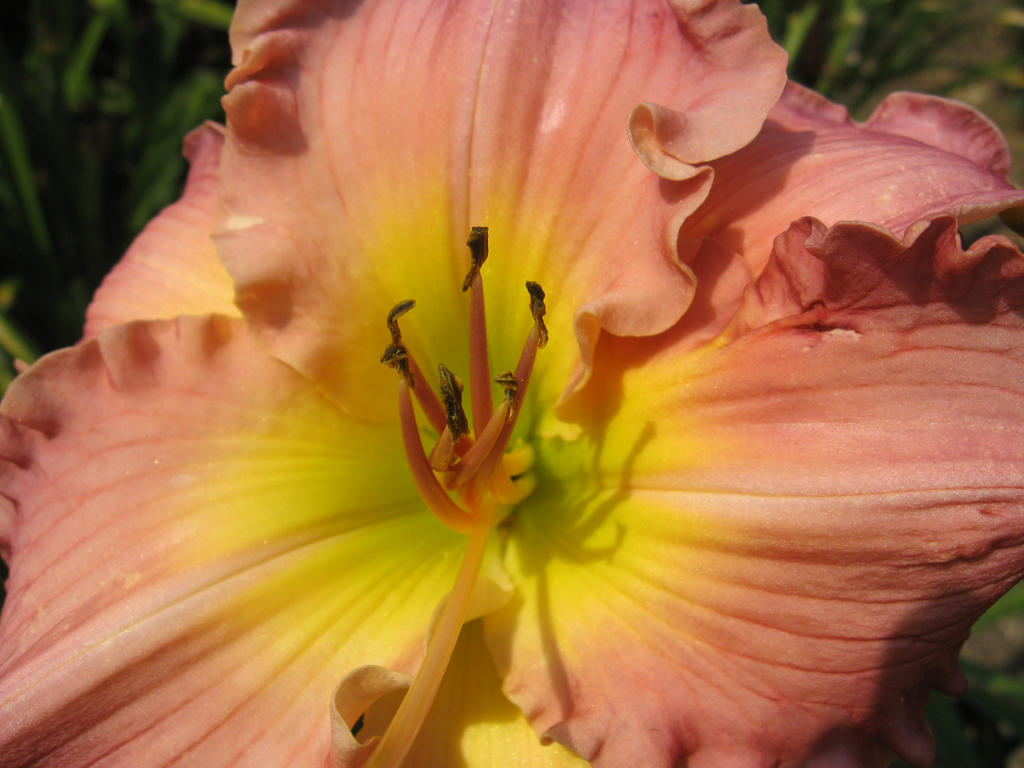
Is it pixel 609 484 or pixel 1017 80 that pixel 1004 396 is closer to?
pixel 609 484

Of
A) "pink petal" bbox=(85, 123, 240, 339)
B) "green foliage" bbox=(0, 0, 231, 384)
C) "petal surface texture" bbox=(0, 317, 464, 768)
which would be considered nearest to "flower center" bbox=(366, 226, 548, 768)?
"petal surface texture" bbox=(0, 317, 464, 768)

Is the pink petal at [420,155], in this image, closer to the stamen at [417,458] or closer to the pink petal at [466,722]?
the stamen at [417,458]

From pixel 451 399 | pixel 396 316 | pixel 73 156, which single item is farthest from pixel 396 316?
pixel 73 156

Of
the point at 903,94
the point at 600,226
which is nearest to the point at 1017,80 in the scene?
the point at 903,94

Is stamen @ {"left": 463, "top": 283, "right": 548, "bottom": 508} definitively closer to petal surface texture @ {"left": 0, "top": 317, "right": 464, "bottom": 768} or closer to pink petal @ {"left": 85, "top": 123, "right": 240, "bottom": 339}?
petal surface texture @ {"left": 0, "top": 317, "right": 464, "bottom": 768}

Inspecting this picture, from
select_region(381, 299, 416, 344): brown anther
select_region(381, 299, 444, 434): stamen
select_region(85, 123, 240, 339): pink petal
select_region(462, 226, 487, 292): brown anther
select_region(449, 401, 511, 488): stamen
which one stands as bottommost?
select_region(449, 401, 511, 488): stamen

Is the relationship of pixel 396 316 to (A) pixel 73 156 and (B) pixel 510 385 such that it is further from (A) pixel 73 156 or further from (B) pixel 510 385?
(A) pixel 73 156

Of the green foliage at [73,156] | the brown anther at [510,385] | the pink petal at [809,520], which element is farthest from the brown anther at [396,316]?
the green foliage at [73,156]
